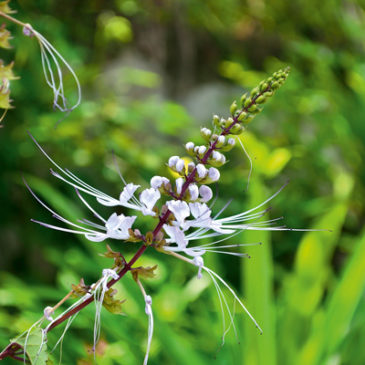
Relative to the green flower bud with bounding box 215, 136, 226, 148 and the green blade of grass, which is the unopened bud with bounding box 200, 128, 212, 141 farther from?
the green blade of grass

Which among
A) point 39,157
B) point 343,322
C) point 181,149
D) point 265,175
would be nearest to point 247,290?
A: point 343,322

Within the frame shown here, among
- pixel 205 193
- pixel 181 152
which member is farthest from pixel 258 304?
pixel 181 152

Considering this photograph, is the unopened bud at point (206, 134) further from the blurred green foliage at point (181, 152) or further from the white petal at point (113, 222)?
the blurred green foliage at point (181, 152)

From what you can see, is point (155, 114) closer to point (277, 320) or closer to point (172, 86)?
A: point (277, 320)

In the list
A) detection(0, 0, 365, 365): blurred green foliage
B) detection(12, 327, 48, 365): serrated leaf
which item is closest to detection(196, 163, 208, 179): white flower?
detection(12, 327, 48, 365): serrated leaf

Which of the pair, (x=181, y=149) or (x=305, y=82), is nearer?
(x=181, y=149)

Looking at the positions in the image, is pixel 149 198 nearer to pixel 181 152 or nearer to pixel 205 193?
pixel 205 193
